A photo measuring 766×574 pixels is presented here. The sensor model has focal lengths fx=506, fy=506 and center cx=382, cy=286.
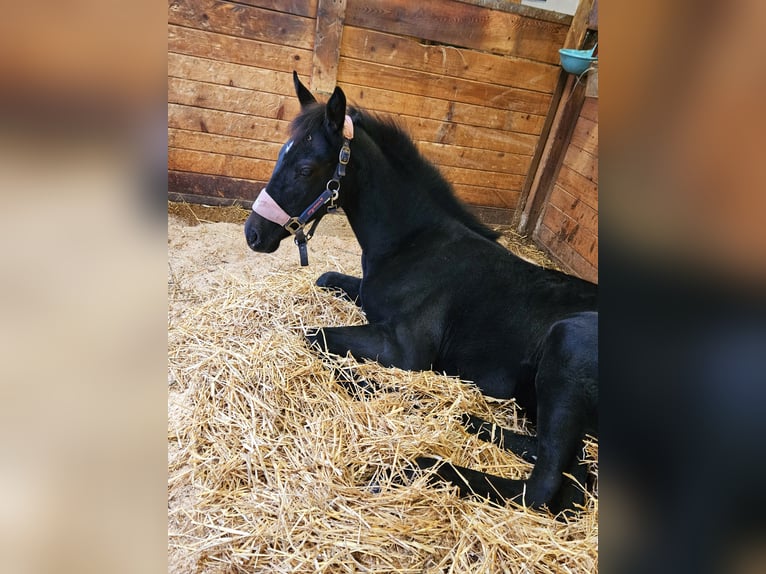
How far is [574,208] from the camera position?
16.1ft

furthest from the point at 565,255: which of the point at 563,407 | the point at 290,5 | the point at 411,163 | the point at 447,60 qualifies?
the point at 290,5

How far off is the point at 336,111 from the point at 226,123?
250 cm

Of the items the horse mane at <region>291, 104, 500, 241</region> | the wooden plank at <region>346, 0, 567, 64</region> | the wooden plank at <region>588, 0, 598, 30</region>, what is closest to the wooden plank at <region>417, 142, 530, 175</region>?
the wooden plank at <region>346, 0, 567, 64</region>

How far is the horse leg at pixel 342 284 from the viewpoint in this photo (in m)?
3.12

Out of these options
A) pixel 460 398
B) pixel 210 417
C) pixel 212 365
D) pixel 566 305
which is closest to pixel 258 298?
pixel 212 365

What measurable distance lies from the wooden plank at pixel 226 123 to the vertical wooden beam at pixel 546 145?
8.69ft

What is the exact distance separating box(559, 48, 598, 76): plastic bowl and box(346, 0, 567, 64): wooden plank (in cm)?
32

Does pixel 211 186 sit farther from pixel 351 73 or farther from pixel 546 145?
pixel 546 145

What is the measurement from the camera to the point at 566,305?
8.01 feet

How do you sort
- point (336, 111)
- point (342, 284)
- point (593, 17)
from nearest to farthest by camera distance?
1. point (336, 111)
2. point (342, 284)
3. point (593, 17)
